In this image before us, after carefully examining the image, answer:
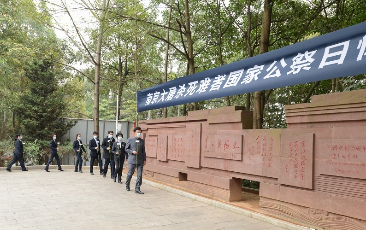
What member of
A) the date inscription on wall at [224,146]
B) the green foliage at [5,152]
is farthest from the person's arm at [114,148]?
the green foliage at [5,152]

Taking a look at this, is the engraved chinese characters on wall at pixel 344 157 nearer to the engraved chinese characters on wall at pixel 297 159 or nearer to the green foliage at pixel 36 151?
the engraved chinese characters on wall at pixel 297 159

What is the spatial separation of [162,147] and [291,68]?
494 centimetres

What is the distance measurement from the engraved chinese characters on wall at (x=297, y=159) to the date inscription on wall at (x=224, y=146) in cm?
112

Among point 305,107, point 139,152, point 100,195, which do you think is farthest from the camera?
point 139,152

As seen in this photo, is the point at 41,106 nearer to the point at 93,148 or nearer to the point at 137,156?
the point at 93,148

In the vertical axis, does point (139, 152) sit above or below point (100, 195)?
above

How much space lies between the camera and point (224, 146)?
6.83m

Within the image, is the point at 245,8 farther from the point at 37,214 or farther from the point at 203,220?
the point at 37,214

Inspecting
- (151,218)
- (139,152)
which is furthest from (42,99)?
(151,218)

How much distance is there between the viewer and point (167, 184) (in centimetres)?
885

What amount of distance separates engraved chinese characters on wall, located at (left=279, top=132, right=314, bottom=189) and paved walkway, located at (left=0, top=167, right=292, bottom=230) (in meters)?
0.88

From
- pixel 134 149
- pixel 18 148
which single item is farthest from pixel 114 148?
pixel 18 148

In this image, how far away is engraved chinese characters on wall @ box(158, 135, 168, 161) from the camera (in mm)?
9031

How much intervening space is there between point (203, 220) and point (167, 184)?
12.0ft
